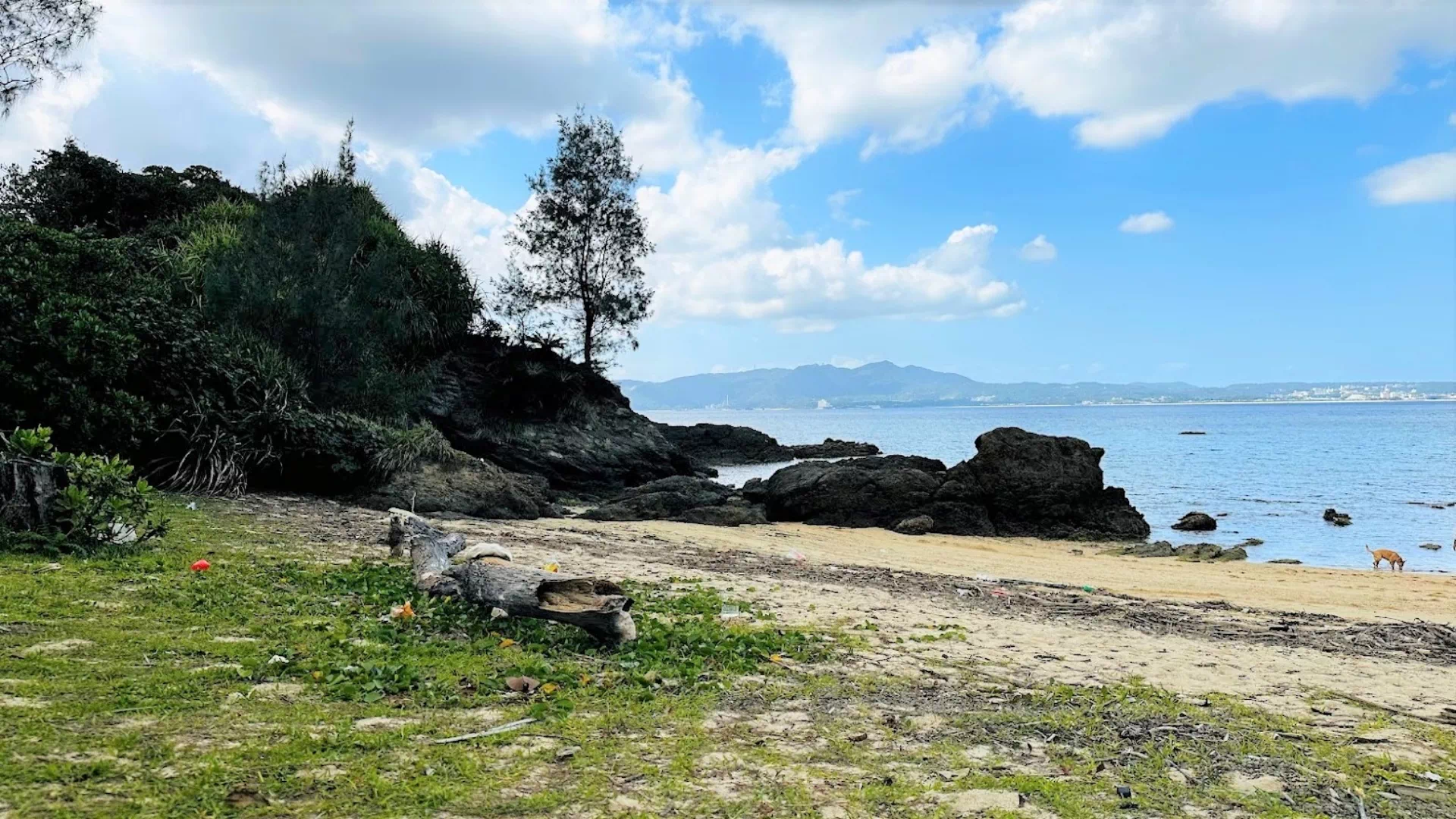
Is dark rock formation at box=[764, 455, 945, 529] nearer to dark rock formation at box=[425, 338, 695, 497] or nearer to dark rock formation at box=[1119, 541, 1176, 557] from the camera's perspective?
dark rock formation at box=[1119, 541, 1176, 557]

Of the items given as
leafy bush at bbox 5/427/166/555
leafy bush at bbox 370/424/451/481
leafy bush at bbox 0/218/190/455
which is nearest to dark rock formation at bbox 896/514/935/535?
leafy bush at bbox 370/424/451/481

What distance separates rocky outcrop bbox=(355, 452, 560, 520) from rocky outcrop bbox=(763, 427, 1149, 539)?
7.19 meters

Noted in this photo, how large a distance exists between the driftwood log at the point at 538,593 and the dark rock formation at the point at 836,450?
168 feet

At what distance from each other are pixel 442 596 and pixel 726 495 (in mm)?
17886

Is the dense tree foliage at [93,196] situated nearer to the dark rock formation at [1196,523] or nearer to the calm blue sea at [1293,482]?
the calm blue sea at [1293,482]

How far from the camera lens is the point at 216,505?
13531mm

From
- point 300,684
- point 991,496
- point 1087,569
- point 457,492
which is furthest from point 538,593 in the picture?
point 991,496

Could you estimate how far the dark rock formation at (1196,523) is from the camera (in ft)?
80.7

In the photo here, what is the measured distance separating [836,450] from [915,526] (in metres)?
40.1

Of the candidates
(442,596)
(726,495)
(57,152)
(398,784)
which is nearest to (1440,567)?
(726,495)

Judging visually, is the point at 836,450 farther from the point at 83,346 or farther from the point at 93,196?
the point at 83,346

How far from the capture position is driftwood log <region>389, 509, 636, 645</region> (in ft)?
20.9

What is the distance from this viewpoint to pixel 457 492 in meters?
17.0

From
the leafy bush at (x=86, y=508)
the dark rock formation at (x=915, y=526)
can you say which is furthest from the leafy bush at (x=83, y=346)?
the dark rock formation at (x=915, y=526)
